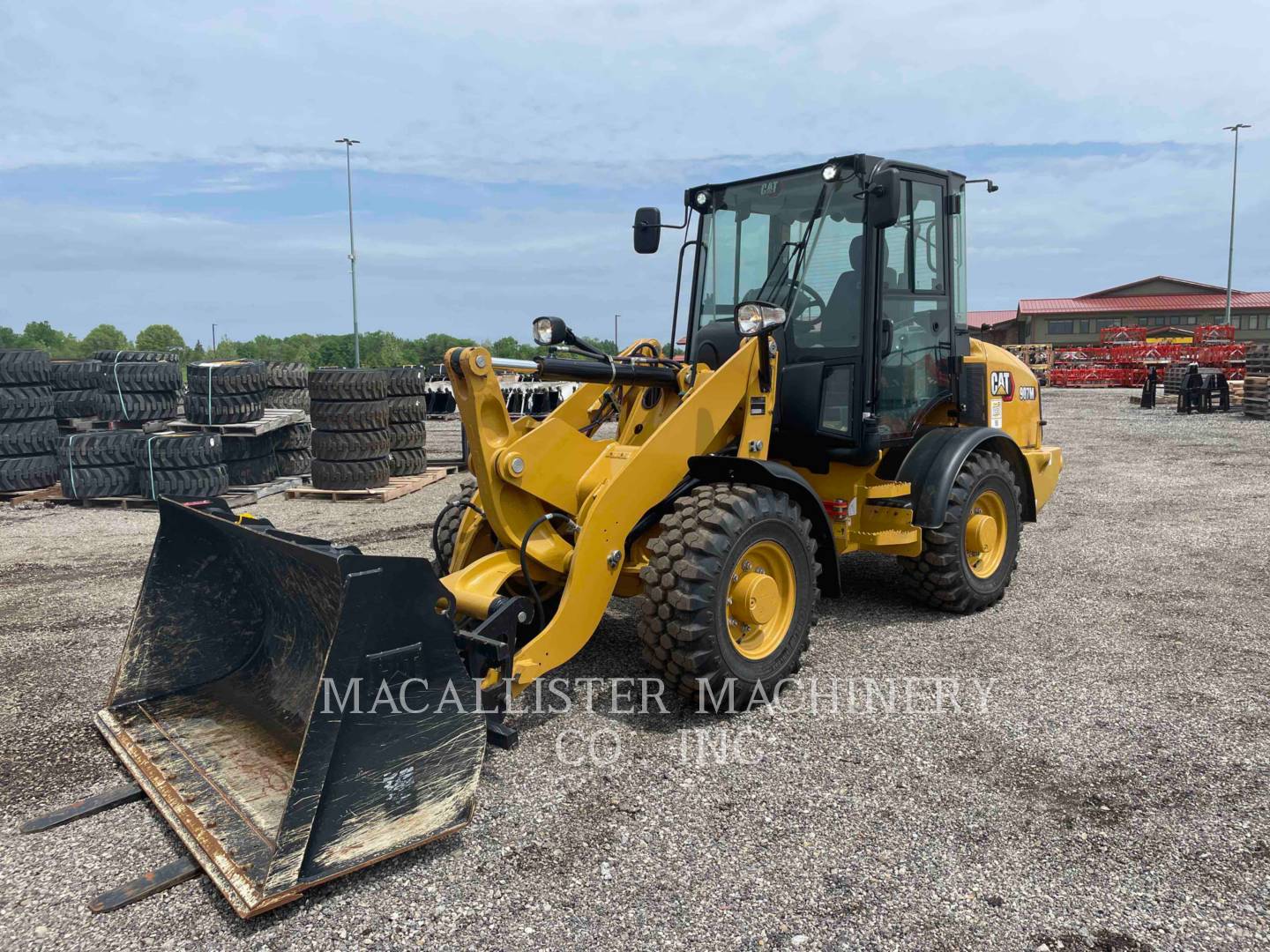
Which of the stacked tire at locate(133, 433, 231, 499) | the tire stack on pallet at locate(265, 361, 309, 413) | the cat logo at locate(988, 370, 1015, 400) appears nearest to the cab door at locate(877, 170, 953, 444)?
the cat logo at locate(988, 370, 1015, 400)

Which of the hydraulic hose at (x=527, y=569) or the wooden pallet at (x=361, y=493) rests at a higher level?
the hydraulic hose at (x=527, y=569)

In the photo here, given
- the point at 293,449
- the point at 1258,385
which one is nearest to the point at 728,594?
the point at 293,449

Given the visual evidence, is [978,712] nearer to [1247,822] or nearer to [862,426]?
[1247,822]

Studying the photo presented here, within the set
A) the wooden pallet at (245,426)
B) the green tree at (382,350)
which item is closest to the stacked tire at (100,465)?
the wooden pallet at (245,426)

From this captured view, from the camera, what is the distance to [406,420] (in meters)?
12.1

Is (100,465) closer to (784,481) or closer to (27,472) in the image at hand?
(27,472)

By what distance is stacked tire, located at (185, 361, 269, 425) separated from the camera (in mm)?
11211

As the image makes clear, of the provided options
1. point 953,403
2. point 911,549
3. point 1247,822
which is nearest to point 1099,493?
point 953,403

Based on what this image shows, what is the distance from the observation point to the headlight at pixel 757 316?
4371 mm

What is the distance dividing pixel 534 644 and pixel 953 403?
3682 mm

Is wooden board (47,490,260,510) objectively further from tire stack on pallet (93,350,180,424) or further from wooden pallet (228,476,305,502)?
tire stack on pallet (93,350,180,424)

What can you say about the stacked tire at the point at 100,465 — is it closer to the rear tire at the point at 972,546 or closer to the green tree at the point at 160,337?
the rear tire at the point at 972,546

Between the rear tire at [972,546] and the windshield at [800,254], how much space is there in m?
1.26

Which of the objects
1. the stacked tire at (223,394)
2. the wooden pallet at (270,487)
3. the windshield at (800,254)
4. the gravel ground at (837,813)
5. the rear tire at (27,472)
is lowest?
the gravel ground at (837,813)
